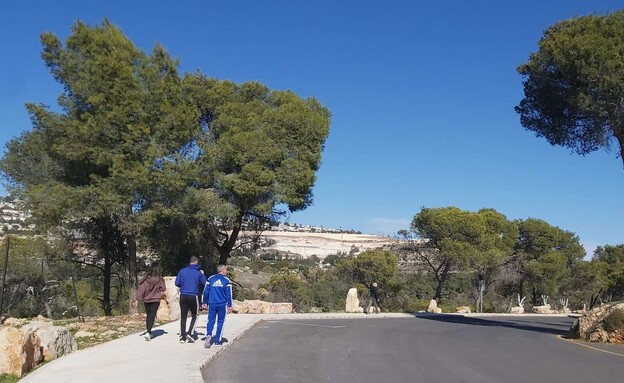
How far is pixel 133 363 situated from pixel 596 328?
14316mm

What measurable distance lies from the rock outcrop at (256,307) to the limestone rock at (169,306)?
5884mm

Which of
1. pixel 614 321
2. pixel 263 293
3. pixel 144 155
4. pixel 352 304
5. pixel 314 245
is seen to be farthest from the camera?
pixel 314 245

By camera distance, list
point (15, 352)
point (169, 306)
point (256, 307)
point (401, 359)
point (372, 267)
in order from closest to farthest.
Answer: point (15, 352) < point (401, 359) < point (169, 306) < point (256, 307) < point (372, 267)

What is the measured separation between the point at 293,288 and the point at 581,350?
3588 centimetres

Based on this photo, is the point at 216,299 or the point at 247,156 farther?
the point at 247,156

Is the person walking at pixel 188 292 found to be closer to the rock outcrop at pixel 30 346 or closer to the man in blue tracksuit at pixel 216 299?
the man in blue tracksuit at pixel 216 299

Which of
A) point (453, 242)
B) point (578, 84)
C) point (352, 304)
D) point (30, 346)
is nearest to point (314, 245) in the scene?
point (453, 242)

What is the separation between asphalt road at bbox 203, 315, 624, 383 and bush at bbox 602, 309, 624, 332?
1329 mm

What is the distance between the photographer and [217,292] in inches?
459

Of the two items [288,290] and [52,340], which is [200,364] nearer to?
[52,340]

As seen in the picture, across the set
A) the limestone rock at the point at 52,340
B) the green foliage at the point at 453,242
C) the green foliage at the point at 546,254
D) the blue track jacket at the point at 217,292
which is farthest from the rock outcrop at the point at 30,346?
the green foliage at the point at 546,254

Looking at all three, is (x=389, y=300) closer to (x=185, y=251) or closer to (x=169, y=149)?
(x=185, y=251)

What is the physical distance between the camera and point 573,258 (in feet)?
179

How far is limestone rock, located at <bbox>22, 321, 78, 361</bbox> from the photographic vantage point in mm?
9422
